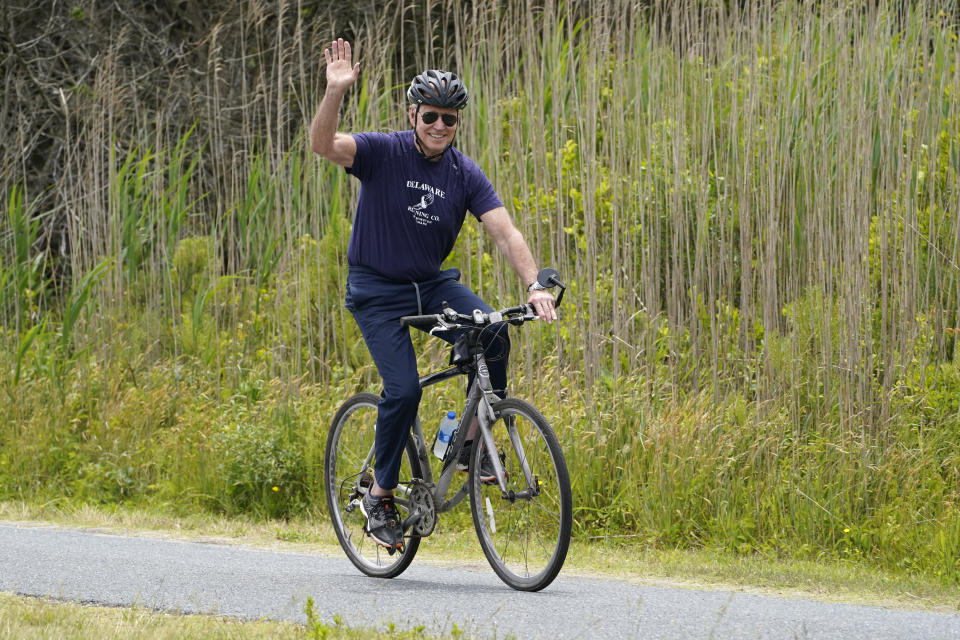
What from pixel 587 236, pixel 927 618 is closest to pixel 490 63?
pixel 587 236

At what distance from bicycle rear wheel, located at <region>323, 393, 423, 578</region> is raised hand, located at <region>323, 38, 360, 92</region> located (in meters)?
1.54

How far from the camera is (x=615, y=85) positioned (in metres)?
8.75

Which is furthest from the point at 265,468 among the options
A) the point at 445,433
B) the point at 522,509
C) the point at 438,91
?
the point at 438,91

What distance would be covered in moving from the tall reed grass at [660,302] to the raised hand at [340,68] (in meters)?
2.83

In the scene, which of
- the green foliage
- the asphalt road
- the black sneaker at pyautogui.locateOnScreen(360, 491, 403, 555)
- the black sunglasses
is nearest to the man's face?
the black sunglasses

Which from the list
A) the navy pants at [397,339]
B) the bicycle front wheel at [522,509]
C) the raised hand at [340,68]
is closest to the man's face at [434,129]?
the raised hand at [340,68]

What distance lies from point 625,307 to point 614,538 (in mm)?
1616

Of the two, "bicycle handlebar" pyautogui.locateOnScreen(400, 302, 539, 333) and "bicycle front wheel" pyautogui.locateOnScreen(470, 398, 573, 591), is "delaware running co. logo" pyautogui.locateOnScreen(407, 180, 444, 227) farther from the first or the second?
"bicycle front wheel" pyautogui.locateOnScreen(470, 398, 573, 591)

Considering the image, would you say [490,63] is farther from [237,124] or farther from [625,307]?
[237,124]

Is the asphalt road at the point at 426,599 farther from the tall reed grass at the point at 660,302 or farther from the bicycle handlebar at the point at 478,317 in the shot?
the tall reed grass at the point at 660,302

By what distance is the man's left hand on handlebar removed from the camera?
17.8ft

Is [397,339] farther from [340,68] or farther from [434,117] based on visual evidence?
[340,68]

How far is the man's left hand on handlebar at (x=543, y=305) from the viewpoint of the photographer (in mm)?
5414

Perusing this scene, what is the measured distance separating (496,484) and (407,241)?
1.18 meters
